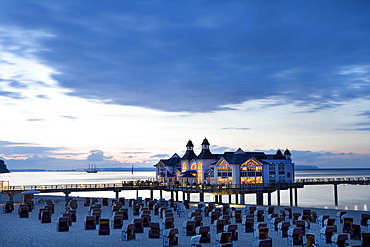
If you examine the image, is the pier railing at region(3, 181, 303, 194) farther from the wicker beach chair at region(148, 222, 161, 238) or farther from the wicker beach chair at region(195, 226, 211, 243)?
the wicker beach chair at region(195, 226, 211, 243)

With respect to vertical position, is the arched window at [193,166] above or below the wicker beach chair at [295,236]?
above

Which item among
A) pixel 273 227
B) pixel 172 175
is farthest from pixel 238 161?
pixel 273 227

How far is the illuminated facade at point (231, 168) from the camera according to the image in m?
59.1

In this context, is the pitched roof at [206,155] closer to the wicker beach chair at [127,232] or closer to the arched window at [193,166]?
the arched window at [193,166]

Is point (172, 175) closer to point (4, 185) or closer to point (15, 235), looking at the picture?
point (4, 185)

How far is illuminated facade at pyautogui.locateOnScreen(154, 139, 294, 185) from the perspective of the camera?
194 feet

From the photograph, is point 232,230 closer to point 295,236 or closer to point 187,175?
point 295,236

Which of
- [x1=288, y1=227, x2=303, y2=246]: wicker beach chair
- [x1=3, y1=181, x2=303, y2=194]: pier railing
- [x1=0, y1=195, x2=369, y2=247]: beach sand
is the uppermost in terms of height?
[x1=3, y1=181, x2=303, y2=194]: pier railing

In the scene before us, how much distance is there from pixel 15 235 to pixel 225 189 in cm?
3559

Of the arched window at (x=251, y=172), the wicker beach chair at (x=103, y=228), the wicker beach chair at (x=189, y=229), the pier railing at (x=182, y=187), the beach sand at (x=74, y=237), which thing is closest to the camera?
the beach sand at (x=74, y=237)

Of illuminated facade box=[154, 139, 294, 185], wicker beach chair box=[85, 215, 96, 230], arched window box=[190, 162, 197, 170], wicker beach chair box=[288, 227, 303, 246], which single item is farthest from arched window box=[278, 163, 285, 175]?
wicker beach chair box=[288, 227, 303, 246]

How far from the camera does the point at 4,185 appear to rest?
48.2 meters

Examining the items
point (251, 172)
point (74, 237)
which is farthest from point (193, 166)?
point (74, 237)

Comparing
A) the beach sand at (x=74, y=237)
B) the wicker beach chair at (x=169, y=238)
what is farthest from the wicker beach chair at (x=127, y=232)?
the wicker beach chair at (x=169, y=238)
